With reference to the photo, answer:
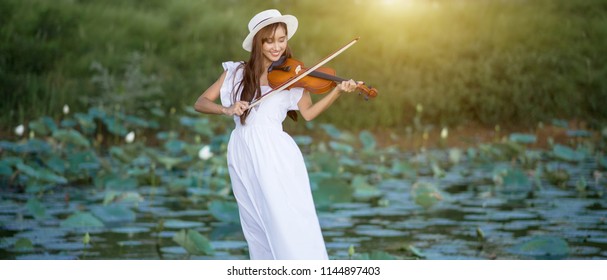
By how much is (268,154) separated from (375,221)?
84.3 inches

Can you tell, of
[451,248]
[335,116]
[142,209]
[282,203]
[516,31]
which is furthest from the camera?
[516,31]

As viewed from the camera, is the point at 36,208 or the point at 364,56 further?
the point at 364,56

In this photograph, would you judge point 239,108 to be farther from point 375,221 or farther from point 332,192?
point 332,192

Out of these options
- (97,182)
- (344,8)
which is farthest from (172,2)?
(97,182)

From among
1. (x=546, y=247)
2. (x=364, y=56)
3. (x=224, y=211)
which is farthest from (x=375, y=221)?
(x=364, y=56)

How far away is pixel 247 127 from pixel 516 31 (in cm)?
735

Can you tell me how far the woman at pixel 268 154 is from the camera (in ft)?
9.49

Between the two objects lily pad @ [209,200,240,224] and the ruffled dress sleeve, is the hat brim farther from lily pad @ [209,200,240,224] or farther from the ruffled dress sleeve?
lily pad @ [209,200,240,224]

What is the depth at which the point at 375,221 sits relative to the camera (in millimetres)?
5012

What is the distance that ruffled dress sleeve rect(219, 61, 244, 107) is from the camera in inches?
119

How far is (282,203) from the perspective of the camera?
9.49ft

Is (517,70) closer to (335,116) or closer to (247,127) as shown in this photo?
(335,116)

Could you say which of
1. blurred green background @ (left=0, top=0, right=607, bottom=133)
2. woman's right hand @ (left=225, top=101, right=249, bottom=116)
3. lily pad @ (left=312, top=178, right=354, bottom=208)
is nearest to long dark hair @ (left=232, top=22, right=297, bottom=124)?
→ woman's right hand @ (left=225, top=101, right=249, bottom=116)

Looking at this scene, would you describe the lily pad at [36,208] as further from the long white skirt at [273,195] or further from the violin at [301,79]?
the violin at [301,79]
